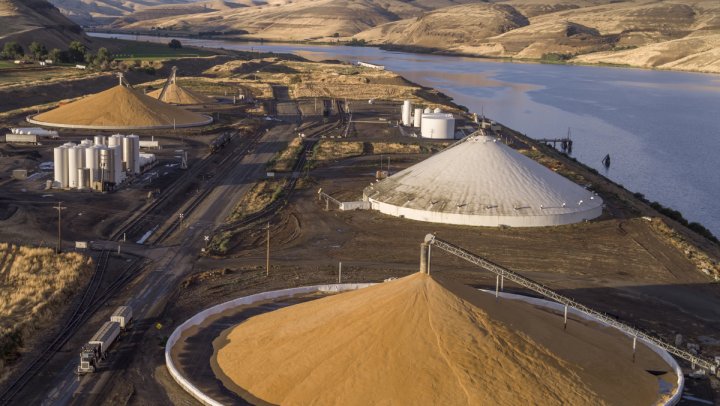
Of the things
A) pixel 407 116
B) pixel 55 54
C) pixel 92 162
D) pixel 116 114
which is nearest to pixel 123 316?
pixel 92 162

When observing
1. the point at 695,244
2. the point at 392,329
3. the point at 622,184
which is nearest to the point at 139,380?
the point at 392,329

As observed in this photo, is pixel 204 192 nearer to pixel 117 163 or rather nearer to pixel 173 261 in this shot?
pixel 117 163

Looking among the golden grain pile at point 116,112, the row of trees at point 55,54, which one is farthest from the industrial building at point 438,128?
the row of trees at point 55,54

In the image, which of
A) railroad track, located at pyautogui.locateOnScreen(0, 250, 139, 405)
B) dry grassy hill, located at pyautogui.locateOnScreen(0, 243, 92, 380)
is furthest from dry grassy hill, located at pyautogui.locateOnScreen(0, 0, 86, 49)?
railroad track, located at pyautogui.locateOnScreen(0, 250, 139, 405)

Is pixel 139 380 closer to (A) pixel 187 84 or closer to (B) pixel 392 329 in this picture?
(B) pixel 392 329

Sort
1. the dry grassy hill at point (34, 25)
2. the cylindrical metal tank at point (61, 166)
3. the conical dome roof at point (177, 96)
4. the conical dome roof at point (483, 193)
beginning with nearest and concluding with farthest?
the conical dome roof at point (483, 193) < the cylindrical metal tank at point (61, 166) < the conical dome roof at point (177, 96) < the dry grassy hill at point (34, 25)

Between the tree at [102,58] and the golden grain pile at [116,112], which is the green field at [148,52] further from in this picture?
the golden grain pile at [116,112]

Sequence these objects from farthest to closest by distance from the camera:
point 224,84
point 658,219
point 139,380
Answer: point 224,84
point 658,219
point 139,380
